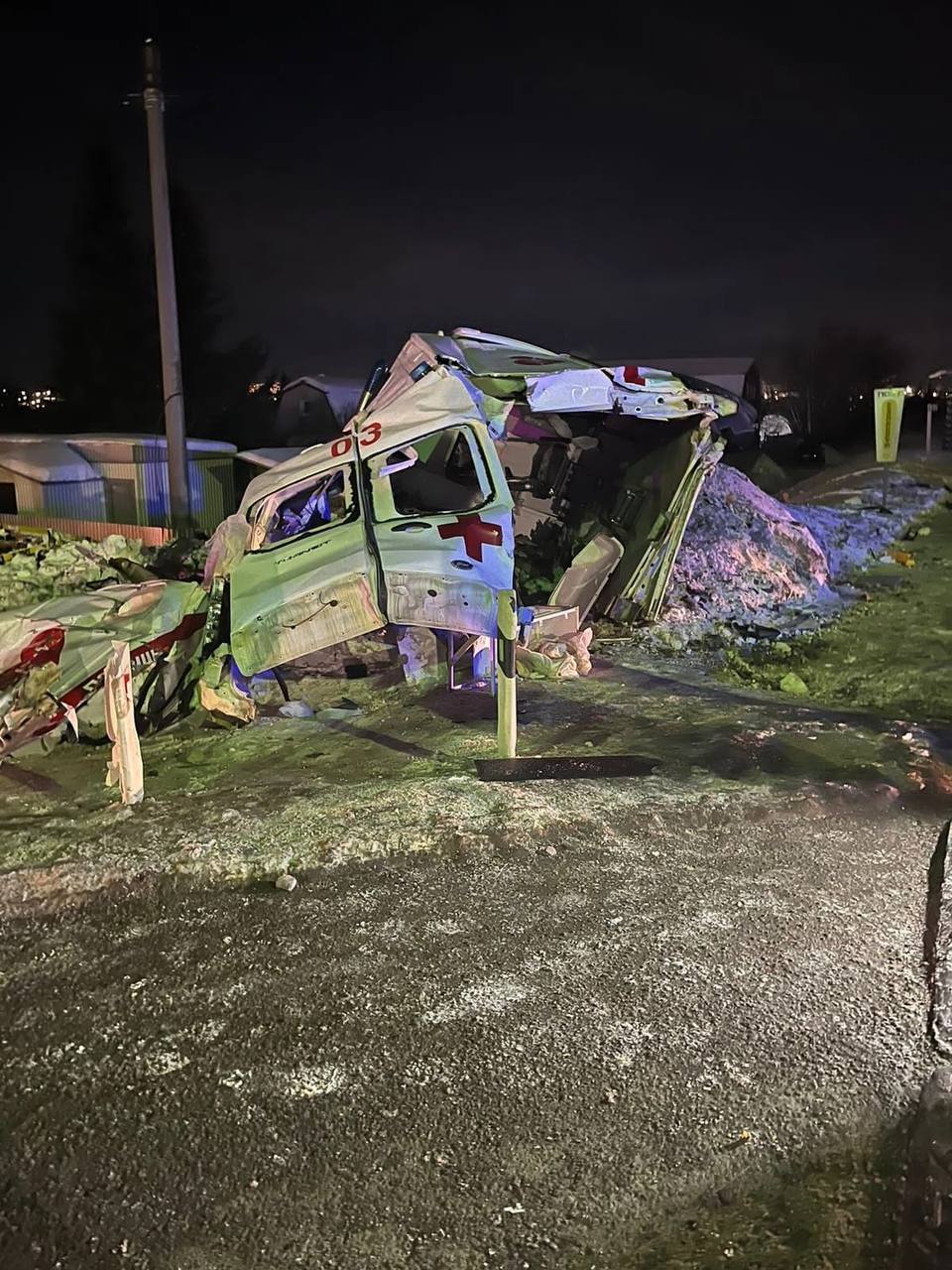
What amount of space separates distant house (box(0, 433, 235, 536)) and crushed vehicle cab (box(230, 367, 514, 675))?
37.9ft

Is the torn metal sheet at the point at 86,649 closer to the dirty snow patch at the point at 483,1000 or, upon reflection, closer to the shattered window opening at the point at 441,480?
the dirty snow patch at the point at 483,1000

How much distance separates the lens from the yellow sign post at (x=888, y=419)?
18266mm

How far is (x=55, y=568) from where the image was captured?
11.6 m

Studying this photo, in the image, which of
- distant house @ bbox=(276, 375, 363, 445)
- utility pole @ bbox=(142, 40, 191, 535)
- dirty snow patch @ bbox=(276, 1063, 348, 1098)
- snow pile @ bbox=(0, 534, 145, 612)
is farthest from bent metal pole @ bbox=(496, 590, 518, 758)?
distant house @ bbox=(276, 375, 363, 445)

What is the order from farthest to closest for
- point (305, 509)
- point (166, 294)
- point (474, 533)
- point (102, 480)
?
point (102, 480) < point (166, 294) < point (305, 509) < point (474, 533)

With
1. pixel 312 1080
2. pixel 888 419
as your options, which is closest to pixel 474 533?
pixel 312 1080

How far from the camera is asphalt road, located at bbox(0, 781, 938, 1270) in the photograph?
2932 mm

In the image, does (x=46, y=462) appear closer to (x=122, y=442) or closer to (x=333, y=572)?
(x=122, y=442)

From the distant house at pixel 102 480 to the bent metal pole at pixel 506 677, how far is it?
1285cm

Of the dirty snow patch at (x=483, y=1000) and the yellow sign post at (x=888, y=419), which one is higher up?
the yellow sign post at (x=888, y=419)

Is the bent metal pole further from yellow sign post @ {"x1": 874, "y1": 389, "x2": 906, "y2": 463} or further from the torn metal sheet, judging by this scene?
yellow sign post @ {"x1": 874, "y1": 389, "x2": 906, "y2": 463}

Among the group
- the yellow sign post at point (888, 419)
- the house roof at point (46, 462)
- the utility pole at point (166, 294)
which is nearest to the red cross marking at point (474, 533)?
the utility pole at point (166, 294)

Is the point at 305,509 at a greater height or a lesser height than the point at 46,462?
greater

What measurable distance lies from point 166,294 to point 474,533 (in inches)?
336
